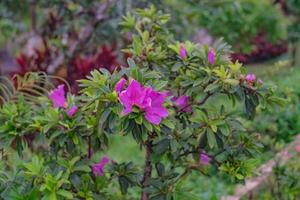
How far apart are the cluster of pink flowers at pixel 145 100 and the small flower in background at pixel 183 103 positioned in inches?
12.1

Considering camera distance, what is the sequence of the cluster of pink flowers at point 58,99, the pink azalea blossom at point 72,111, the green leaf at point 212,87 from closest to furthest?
the green leaf at point 212,87, the pink azalea blossom at point 72,111, the cluster of pink flowers at point 58,99

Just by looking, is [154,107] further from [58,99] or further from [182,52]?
[58,99]

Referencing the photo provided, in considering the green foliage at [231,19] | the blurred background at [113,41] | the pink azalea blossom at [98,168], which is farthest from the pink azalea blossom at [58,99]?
the green foliage at [231,19]

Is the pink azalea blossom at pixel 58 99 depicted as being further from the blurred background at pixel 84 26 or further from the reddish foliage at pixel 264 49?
the reddish foliage at pixel 264 49

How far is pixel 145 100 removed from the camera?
1.70 m

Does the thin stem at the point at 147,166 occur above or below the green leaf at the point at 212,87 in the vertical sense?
below

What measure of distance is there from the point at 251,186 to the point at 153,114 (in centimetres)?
145

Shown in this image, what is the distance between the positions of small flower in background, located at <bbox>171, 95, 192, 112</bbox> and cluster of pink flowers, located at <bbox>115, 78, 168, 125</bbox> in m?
0.31

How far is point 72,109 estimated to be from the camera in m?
2.04

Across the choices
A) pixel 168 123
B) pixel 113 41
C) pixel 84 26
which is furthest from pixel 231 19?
pixel 168 123

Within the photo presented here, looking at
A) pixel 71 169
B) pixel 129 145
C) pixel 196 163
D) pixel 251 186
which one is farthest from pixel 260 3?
pixel 71 169

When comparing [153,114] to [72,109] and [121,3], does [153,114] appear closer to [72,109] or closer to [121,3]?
[72,109]

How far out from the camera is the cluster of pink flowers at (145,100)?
5.55 ft

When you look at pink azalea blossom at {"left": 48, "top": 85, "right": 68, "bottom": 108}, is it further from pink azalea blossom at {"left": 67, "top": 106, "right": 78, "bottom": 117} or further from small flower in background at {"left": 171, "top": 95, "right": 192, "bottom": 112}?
small flower in background at {"left": 171, "top": 95, "right": 192, "bottom": 112}
